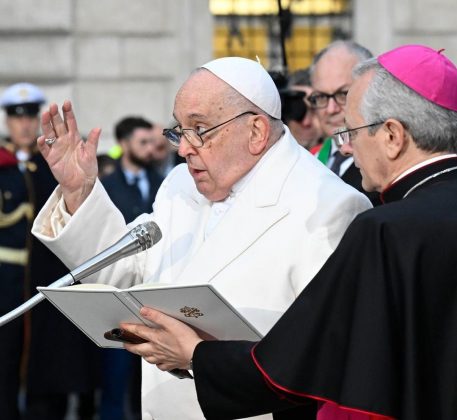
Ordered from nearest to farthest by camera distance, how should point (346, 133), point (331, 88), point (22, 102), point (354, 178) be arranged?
1. point (346, 133)
2. point (354, 178)
3. point (331, 88)
4. point (22, 102)

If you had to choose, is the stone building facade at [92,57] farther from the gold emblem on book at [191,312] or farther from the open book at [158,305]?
the gold emblem on book at [191,312]

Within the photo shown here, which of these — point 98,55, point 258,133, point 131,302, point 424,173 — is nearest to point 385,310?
point 424,173

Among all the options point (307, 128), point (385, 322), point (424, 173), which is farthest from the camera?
point (307, 128)

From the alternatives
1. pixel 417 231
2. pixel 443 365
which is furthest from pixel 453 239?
pixel 443 365

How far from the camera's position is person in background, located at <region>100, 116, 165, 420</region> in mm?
9070

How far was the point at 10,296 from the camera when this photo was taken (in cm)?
783

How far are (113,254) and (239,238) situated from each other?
41 centimetres

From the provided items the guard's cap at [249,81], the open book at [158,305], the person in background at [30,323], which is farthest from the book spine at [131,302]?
the person in background at [30,323]

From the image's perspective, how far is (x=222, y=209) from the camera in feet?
14.5

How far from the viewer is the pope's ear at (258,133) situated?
4.30m

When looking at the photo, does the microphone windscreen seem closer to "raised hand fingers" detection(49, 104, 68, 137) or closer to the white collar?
"raised hand fingers" detection(49, 104, 68, 137)

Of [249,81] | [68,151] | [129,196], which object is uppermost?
[249,81]

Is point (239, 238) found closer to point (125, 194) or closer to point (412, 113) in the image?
point (412, 113)

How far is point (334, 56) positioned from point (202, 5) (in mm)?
7224
